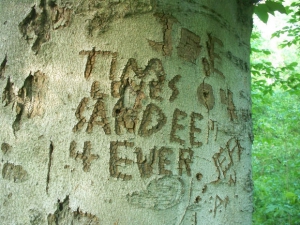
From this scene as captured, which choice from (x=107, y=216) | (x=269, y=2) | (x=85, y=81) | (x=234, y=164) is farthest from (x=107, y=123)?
(x=269, y=2)

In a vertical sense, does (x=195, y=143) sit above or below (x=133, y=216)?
above

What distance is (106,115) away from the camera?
818 mm

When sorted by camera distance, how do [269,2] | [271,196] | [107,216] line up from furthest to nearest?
[271,196]
[269,2]
[107,216]

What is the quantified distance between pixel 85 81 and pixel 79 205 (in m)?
0.30

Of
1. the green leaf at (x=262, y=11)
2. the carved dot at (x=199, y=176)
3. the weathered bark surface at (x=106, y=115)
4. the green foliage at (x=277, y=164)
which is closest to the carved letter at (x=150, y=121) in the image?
the weathered bark surface at (x=106, y=115)

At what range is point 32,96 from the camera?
2.75ft

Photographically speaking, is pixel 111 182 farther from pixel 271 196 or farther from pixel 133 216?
pixel 271 196

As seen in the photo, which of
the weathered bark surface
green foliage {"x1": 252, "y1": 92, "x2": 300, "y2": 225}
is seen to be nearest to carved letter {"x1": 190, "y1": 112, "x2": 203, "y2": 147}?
the weathered bark surface

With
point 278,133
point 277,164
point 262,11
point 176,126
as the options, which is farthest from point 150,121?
point 278,133

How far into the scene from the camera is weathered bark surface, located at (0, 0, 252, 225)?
799mm

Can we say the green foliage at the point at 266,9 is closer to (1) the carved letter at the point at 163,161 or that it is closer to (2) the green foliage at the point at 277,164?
(1) the carved letter at the point at 163,161

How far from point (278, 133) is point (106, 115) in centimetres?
720

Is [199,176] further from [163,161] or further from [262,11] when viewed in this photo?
[262,11]

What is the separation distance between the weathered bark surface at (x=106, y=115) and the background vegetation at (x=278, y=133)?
68 cm
